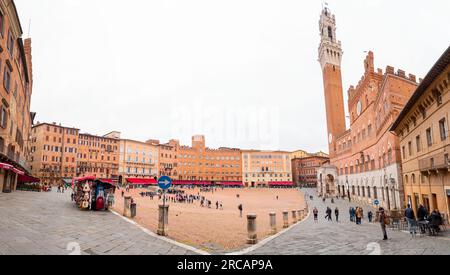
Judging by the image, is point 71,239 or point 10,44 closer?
point 71,239

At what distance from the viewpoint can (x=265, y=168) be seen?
9681 centimetres

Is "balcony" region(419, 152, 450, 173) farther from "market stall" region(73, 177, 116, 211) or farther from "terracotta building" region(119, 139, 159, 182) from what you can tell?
"terracotta building" region(119, 139, 159, 182)

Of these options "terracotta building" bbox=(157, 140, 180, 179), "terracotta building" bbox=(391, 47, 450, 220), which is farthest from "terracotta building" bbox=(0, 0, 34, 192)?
"terracotta building" bbox=(157, 140, 180, 179)

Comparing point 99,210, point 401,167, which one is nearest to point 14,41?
point 99,210

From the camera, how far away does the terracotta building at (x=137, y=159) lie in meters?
76.8

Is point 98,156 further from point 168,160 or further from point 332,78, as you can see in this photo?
point 332,78

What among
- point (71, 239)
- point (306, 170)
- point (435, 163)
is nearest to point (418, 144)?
point (435, 163)

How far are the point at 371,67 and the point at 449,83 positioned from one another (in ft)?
89.9

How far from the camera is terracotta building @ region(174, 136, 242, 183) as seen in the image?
91.3 metres

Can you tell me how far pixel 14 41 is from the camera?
22.9 metres

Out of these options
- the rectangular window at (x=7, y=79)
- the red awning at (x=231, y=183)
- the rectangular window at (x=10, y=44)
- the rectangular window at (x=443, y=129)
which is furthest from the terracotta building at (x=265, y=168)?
the rectangular window at (x=443, y=129)

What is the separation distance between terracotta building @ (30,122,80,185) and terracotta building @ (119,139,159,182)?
42.4 feet

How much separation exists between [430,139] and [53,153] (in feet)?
221
